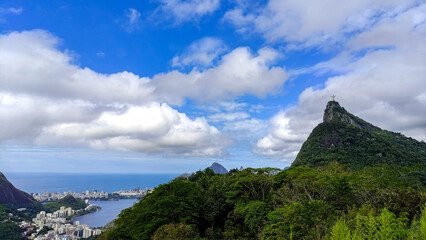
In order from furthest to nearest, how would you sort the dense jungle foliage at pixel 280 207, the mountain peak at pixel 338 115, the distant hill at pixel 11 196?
1. the mountain peak at pixel 338 115
2. the distant hill at pixel 11 196
3. the dense jungle foliage at pixel 280 207

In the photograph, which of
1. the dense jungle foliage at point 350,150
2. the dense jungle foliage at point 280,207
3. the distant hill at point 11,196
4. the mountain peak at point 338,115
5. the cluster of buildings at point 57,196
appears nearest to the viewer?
the dense jungle foliage at point 280,207

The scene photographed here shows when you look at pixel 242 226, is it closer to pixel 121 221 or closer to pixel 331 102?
pixel 121 221

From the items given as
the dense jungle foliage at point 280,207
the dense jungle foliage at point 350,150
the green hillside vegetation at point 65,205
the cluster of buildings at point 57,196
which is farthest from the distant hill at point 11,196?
the dense jungle foliage at point 350,150

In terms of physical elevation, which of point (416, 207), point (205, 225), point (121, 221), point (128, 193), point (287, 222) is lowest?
point (128, 193)

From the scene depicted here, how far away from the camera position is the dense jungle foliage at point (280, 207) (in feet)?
35.1

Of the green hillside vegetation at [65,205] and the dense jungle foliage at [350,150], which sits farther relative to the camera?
the green hillside vegetation at [65,205]

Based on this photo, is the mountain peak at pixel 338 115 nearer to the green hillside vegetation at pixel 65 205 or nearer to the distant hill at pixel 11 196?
the green hillside vegetation at pixel 65 205

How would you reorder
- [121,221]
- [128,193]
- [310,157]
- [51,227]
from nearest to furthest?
[121,221], [51,227], [310,157], [128,193]

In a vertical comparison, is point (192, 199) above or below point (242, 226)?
above

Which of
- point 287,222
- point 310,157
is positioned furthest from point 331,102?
point 287,222

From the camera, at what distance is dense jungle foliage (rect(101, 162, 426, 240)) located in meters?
10.7

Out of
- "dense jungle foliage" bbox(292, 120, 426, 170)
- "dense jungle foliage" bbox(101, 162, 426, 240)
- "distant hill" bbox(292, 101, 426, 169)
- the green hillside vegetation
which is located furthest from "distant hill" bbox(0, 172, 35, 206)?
"dense jungle foliage" bbox(292, 120, 426, 170)

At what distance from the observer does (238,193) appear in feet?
74.1

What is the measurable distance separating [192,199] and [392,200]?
13.8 metres
